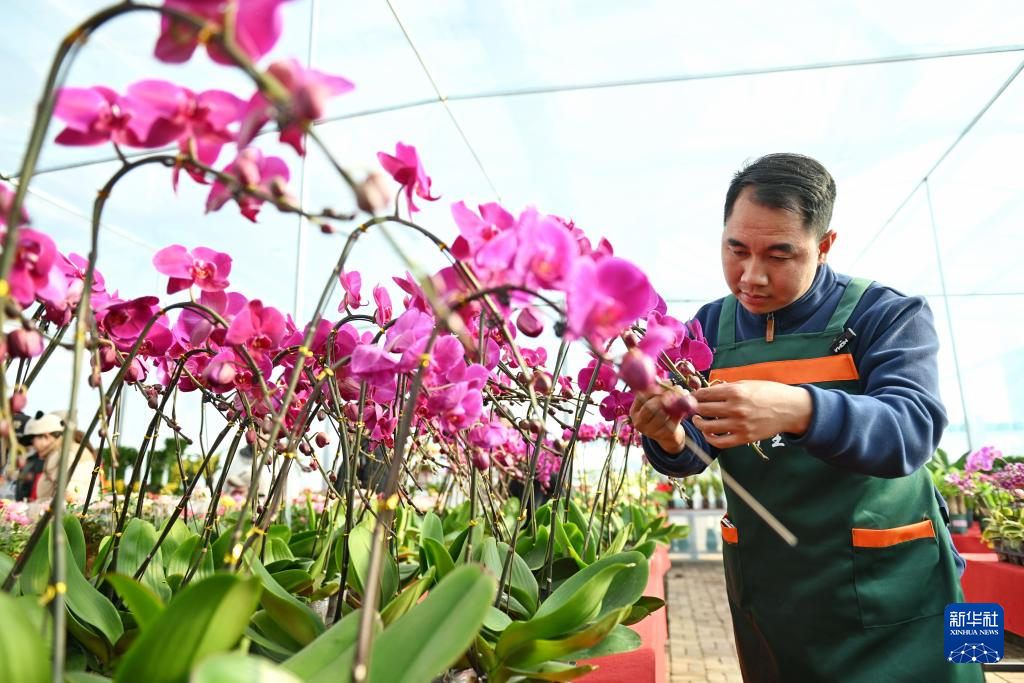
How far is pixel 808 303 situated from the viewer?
1172mm

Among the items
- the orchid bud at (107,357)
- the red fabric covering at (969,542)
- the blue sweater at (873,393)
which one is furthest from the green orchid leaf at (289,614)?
the red fabric covering at (969,542)

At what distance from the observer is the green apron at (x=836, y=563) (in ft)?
3.45

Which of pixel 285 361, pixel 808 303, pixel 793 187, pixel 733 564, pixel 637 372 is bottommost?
pixel 733 564

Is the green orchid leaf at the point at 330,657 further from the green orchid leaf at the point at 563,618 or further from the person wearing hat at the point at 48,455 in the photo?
the person wearing hat at the point at 48,455

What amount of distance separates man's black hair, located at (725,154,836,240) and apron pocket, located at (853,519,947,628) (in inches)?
18.5

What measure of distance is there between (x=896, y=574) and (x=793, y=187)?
23.7 inches

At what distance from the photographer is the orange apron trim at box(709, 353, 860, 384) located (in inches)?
43.4

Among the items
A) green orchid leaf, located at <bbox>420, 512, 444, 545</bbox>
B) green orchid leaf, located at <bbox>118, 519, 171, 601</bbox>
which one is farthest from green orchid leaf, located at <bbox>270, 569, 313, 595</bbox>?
green orchid leaf, located at <bbox>420, 512, 444, 545</bbox>

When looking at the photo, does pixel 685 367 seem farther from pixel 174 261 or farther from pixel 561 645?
pixel 174 261

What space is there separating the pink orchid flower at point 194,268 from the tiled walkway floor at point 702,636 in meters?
3.09

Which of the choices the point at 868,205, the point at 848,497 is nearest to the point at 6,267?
the point at 848,497

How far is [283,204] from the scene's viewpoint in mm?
357

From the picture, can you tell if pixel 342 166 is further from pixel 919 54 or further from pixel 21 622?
pixel 919 54

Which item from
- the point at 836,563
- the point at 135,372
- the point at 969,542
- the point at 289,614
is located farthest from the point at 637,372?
the point at 969,542
